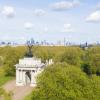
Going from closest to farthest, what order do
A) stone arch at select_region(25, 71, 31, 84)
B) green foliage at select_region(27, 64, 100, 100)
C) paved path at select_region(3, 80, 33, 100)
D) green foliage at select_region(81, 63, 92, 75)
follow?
green foliage at select_region(27, 64, 100, 100) < paved path at select_region(3, 80, 33, 100) < stone arch at select_region(25, 71, 31, 84) < green foliage at select_region(81, 63, 92, 75)

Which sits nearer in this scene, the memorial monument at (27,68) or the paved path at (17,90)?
the paved path at (17,90)

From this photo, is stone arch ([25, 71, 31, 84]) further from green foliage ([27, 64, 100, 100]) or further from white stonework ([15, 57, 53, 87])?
green foliage ([27, 64, 100, 100])

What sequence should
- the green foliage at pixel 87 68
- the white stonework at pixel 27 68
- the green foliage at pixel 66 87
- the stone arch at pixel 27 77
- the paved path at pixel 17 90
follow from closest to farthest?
1. the green foliage at pixel 66 87
2. the paved path at pixel 17 90
3. the white stonework at pixel 27 68
4. the stone arch at pixel 27 77
5. the green foliage at pixel 87 68

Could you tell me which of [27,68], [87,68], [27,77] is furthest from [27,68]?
[87,68]

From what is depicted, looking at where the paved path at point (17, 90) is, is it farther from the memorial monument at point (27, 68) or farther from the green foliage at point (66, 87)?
the green foliage at point (66, 87)

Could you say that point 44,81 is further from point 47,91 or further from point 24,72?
point 24,72

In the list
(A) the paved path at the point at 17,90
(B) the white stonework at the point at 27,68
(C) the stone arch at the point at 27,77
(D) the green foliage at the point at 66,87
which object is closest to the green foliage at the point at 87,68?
(B) the white stonework at the point at 27,68

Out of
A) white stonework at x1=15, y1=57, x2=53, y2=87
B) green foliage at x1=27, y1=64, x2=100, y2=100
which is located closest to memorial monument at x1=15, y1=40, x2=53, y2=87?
white stonework at x1=15, y1=57, x2=53, y2=87

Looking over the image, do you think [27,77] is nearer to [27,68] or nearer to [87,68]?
[27,68]

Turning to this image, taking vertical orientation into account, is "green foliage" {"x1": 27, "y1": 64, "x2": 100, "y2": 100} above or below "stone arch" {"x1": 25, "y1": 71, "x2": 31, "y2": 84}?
above
